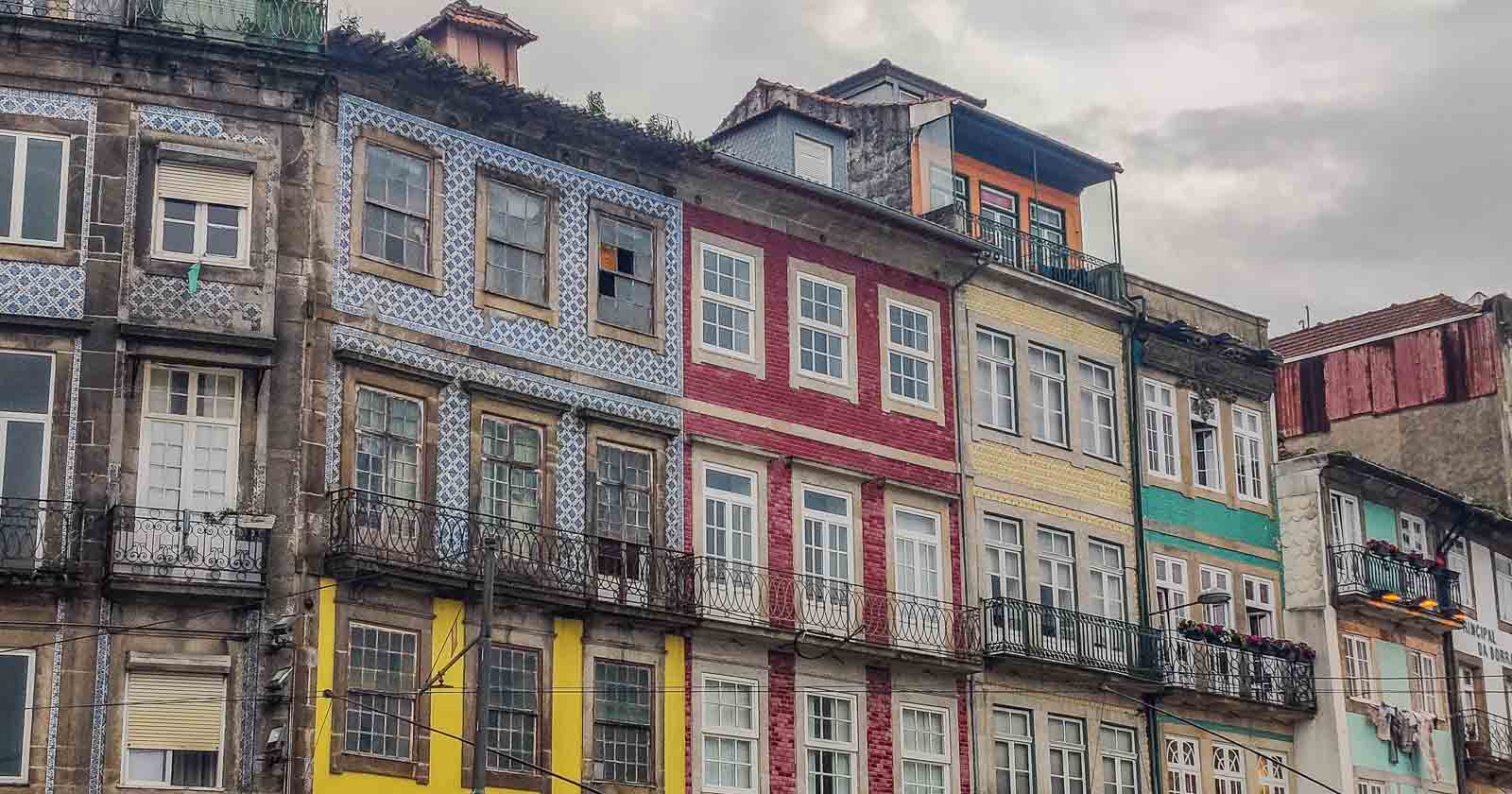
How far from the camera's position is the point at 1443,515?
48656 millimetres

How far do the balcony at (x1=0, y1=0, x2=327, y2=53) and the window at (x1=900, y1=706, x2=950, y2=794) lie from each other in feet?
Answer: 44.5

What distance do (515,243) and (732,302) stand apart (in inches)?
163

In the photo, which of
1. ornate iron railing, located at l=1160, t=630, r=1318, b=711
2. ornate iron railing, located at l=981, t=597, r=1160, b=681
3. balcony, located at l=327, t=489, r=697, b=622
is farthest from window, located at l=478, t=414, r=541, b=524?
ornate iron railing, located at l=1160, t=630, r=1318, b=711

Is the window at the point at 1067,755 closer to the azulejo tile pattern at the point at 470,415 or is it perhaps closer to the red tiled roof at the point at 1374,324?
the azulejo tile pattern at the point at 470,415

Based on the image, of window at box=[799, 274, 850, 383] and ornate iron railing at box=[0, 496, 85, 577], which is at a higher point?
window at box=[799, 274, 850, 383]

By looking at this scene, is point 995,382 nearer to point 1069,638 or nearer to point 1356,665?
point 1069,638

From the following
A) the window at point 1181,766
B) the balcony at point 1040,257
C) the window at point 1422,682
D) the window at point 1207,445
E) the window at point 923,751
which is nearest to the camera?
the window at point 923,751

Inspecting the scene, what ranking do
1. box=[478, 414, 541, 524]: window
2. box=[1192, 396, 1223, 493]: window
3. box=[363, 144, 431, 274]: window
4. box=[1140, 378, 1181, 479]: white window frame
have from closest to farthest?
A: box=[363, 144, 431, 274]: window
box=[478, 414, 541, 524]: window
box=[1140, 378, 1181, 479]: white window frame
box=[1192, 396, 1223, 493]: window

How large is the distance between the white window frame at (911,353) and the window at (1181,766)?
303 inches

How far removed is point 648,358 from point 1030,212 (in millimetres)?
12345

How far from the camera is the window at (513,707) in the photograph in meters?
A: 29.9

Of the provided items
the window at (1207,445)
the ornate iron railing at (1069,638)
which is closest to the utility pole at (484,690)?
the ornate iron railing at (1069,638)

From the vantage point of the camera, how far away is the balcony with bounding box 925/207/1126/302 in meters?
39.3

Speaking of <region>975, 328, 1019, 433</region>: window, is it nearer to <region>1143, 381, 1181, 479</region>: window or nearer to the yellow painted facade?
<region>1143, 381, 1181, 479</region>: window
